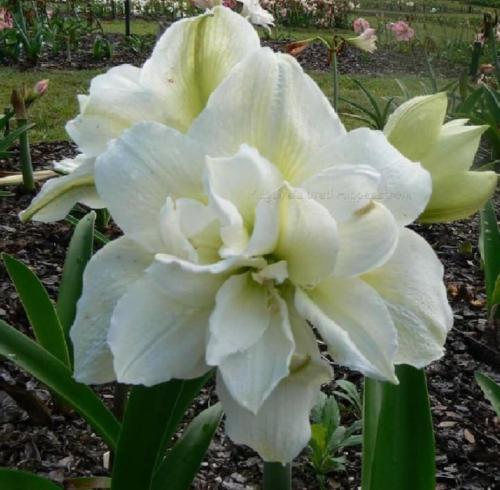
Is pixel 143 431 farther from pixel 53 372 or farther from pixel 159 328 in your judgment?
pixel 53 372

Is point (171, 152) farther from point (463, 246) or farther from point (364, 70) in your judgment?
point (364, 70)

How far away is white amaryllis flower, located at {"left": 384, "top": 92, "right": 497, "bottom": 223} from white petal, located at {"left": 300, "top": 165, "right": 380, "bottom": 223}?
112 mm

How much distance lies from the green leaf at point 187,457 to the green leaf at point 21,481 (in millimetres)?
158

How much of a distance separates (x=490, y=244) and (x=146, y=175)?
5.48ft

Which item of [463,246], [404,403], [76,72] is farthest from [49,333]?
[76,72]

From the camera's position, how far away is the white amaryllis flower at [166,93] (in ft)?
2.19

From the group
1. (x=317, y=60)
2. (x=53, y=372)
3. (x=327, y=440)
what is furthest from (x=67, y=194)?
(x=317, y=60)

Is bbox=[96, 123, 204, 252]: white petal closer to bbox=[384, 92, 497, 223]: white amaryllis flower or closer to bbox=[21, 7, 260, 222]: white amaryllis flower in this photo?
bbox=[21, 7, 260, 222]: white amaryllis flower

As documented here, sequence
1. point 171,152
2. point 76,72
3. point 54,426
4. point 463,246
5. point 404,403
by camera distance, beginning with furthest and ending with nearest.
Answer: point 76,72
point 463,246
point 54,426
point 404,403
point 171,152

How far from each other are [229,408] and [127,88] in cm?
32

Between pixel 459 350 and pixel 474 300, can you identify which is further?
pixel 474 300

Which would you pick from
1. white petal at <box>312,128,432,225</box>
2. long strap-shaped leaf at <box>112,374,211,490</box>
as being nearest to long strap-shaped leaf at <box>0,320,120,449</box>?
long strap-shaped leaf at <box>112,374,211,490</box>

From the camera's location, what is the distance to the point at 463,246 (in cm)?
287

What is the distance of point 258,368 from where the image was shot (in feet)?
1.84
